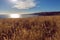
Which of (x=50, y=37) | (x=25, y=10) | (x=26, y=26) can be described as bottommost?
(x=50, y=37)

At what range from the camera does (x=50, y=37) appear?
1833 mm

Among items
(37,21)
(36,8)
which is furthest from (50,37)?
(36,8)

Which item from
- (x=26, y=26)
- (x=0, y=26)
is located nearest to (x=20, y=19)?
(x=26, y=26)

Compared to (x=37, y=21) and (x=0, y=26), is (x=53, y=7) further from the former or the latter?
(x=0, y=26)

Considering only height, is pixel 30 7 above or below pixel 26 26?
above

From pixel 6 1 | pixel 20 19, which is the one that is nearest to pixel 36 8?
pixel 20 19

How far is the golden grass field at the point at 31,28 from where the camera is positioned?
72.0 inches

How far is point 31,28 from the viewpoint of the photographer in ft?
Result: 6.07

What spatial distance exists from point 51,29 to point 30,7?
11.6 inches

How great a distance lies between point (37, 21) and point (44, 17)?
79mm

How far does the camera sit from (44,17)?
183cm

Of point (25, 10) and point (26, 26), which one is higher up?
point (25, 10)

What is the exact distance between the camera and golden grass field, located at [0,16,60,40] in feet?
6.00

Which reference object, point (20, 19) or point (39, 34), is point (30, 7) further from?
point (39, 34)
